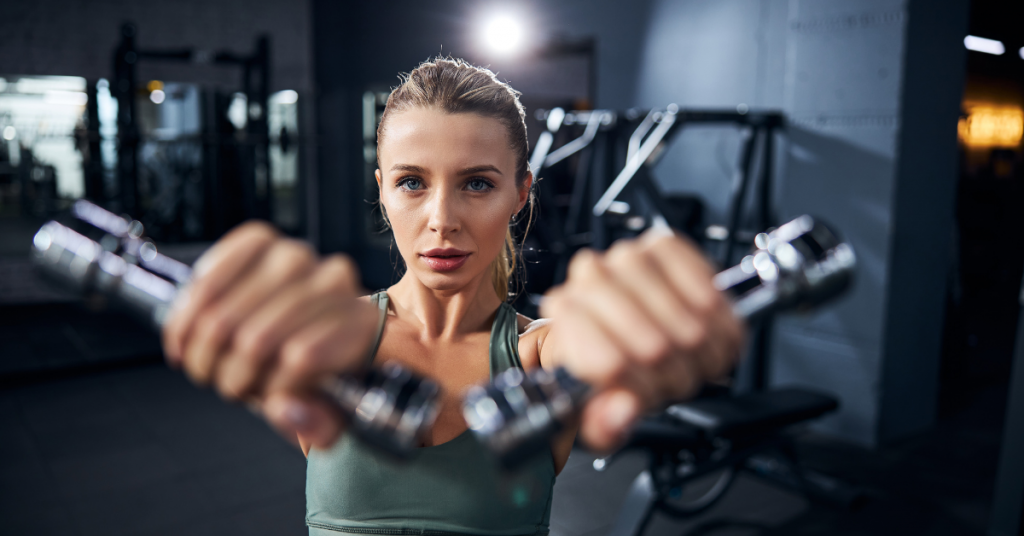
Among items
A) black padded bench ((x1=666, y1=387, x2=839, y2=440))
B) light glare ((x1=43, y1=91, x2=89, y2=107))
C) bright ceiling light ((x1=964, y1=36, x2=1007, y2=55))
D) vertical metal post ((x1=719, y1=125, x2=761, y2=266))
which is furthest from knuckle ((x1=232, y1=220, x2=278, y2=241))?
light glare ((x1=43, y1=91, x2=89, y2=107))

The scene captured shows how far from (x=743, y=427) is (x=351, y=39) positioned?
7127 mm

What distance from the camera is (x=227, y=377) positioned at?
44 centimetres

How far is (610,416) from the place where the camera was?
45 cm

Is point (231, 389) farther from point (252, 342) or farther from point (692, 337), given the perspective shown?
point (692, 337)

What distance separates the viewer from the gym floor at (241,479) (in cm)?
291

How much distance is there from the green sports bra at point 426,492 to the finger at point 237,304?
1.78 feet

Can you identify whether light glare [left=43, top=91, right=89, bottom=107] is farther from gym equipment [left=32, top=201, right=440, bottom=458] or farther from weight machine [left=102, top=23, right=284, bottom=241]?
gym equipment [left=32, top=201, right=440, bottom=458]

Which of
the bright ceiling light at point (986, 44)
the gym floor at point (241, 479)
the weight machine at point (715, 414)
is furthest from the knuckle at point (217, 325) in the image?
the bright ceiling light at point (986, 44)

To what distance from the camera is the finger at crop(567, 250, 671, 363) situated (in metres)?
0.44

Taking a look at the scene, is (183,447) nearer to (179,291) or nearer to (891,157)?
(179,291)

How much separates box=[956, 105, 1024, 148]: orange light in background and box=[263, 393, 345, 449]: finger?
7.99m

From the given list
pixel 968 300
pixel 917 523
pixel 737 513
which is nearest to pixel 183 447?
pixel 737 513

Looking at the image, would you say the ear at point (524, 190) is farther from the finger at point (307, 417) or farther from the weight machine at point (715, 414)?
the weight machine at point (715, 414)

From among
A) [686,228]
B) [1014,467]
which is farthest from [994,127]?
[1014,467]
